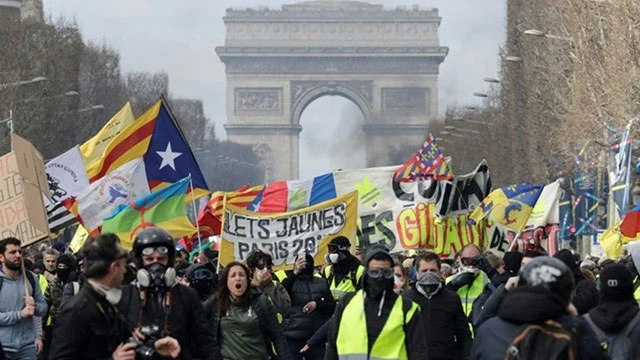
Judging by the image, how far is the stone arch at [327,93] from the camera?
157 metres

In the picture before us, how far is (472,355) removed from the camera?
9.55m

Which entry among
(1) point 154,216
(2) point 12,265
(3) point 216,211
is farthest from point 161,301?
(3) point 216,211

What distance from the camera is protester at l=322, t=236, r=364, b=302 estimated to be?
18.5 m

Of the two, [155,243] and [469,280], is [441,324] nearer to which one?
[469,280]

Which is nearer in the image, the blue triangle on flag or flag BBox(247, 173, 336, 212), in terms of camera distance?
the blue triangle on flag

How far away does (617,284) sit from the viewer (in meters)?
11.7

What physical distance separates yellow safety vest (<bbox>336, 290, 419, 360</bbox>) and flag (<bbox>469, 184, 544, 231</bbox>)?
1191 cm

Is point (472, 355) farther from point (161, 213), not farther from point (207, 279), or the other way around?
point (161, 213)

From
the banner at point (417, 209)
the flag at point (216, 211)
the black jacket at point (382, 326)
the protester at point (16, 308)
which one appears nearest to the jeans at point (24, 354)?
the protester at point (16, 308)

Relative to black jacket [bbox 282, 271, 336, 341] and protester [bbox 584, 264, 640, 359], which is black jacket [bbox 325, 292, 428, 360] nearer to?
protester [bbox 584, 264, 640, 359]

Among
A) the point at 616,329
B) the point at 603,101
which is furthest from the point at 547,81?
the point at 616,329

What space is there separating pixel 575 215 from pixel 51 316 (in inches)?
1342

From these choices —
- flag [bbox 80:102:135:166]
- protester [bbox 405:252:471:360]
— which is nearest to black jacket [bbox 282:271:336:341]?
protester [bbox 405:252:471:360]

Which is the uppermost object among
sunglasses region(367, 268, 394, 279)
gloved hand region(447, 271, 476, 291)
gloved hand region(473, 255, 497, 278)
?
sunglasses region(367, 268, 394, 279)
